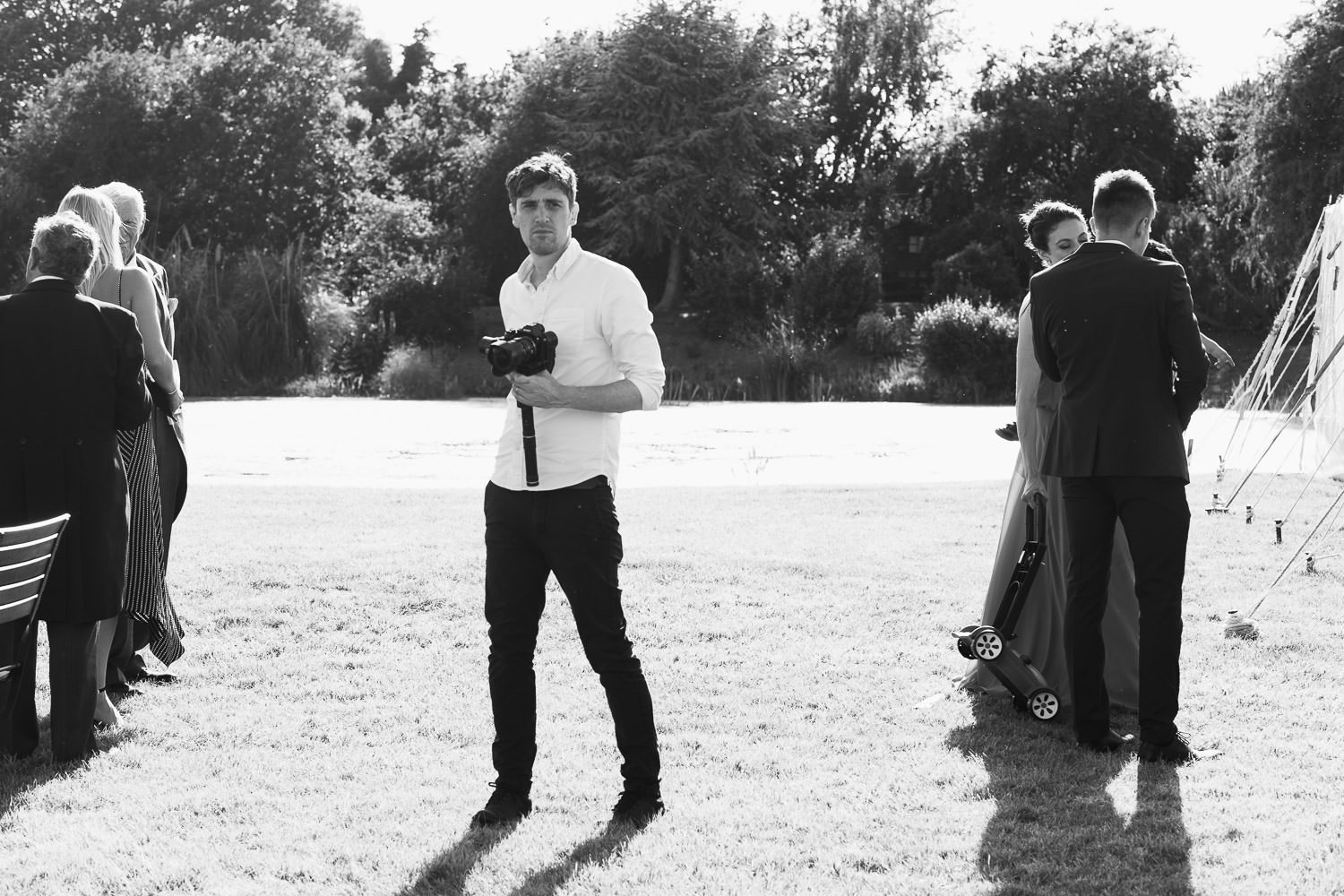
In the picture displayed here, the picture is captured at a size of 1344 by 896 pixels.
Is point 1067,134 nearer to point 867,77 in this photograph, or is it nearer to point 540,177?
point 867,77

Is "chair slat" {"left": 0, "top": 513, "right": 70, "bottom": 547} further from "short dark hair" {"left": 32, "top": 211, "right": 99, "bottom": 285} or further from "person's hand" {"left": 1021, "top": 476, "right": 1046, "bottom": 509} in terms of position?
"person's hand" {"left": 1021, "top": 476, "right": 1046, "bottom": 509}

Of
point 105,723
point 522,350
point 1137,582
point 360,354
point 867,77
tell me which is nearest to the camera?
point 522,350

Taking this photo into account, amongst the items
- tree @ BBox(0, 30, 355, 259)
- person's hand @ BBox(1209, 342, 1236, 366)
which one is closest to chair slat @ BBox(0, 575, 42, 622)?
person's hand @ BBox(1209, 342, 1236, 366)

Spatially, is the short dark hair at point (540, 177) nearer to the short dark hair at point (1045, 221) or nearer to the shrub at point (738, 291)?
the short dark hair at point (1045, 221)

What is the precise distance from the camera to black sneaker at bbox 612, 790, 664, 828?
174 inches

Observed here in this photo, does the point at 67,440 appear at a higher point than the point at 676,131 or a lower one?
lower

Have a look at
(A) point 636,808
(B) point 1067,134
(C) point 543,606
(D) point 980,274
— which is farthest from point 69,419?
(B) point 1067,134

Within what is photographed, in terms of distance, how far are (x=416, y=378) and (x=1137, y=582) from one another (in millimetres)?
26247

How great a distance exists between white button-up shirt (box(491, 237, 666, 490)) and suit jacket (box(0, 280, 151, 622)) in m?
1.59

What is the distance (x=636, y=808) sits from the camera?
14.6ft

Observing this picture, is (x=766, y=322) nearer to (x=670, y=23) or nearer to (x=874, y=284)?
(x=874, y=284)

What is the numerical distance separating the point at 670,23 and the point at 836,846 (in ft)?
121

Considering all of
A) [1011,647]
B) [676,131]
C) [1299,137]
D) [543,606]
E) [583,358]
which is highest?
[676,131]

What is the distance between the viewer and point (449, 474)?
1476cm
